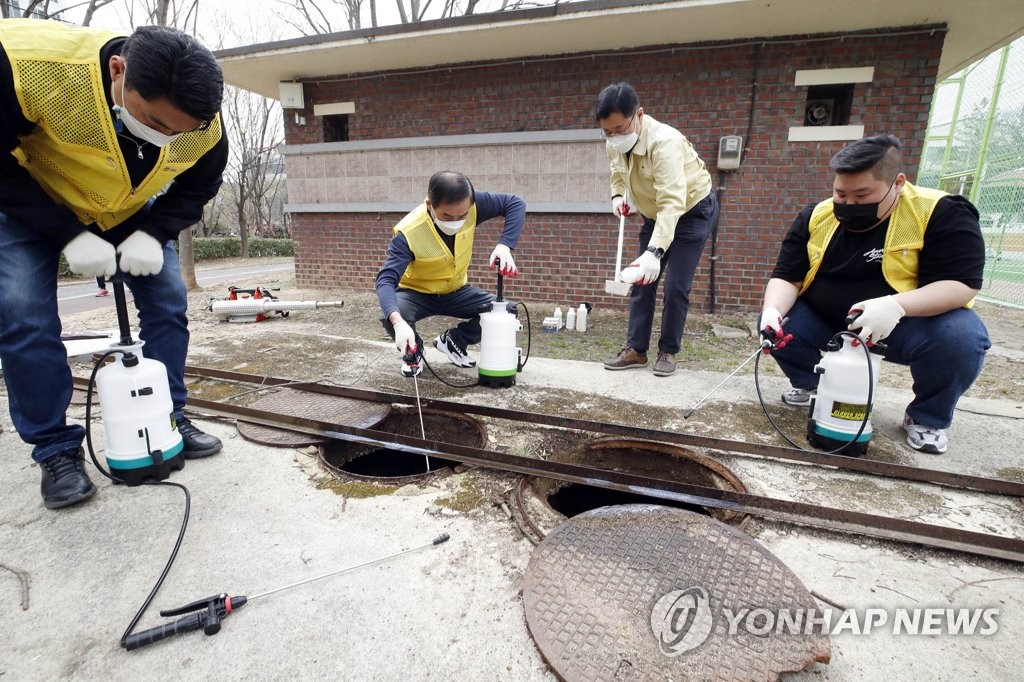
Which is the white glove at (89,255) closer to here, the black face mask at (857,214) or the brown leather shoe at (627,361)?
the brown leather shoe at (627,361)

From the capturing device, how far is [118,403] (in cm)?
158

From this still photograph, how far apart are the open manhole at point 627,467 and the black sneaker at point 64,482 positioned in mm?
1565

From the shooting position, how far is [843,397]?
1926 mm

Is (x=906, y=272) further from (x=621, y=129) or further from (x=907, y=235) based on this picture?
(x=621, y=129)

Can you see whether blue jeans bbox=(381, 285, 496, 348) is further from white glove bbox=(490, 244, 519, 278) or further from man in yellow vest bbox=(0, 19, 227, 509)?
man in yellow vest bbox=(0, 19, 227, 509)

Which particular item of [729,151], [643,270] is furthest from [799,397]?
Answer: [729,151]

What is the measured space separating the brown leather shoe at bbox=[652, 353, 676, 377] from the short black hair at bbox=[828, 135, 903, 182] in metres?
1.44

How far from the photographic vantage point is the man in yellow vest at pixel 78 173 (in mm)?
1344

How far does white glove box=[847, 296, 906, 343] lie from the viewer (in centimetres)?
188

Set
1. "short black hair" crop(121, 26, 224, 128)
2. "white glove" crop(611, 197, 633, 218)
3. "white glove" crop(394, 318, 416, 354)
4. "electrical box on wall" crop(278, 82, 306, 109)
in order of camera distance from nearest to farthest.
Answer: "short black hair" crop(121, 26, 224, 128) → "white glove" crop(394, 318, 416, 354) → "white glove" crop(611, 197, 633, 218) → "electrical box on wall" crop(278, 82, 306, 109)

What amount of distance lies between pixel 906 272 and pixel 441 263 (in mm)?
2215

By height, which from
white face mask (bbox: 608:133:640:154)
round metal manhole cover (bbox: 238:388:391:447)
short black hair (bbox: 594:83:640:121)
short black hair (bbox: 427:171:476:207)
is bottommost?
round metal manhole cover (bbox: 238:388:391:447)

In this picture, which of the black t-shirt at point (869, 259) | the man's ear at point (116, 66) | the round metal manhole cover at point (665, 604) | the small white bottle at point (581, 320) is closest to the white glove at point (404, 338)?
the round metal manhole cover at point (665, 604)

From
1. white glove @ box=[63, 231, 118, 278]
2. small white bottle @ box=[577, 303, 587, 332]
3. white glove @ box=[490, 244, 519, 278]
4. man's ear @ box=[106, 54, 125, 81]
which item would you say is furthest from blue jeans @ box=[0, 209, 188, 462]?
small white bottle @ box=[577, 303, 587, 332]
